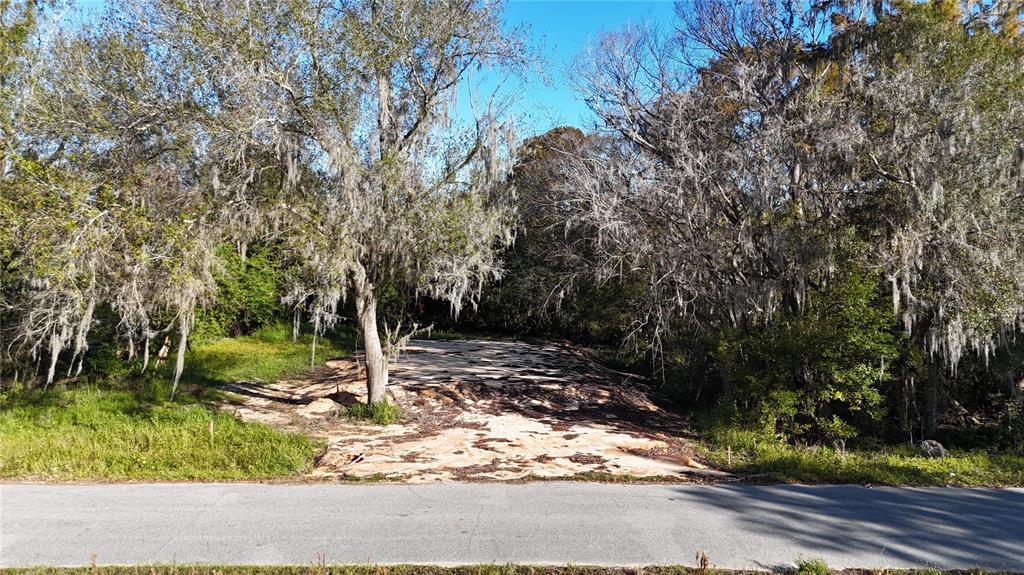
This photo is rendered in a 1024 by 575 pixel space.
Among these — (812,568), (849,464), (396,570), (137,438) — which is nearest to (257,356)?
(137,438)

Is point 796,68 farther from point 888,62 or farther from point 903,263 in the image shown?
point 903,263

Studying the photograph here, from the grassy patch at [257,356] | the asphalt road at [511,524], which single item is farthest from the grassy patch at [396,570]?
the grassy patch at [257,356]

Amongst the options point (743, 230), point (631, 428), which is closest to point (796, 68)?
point (743, 230)

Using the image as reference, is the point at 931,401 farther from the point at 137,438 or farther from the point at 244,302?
the point at 244,302

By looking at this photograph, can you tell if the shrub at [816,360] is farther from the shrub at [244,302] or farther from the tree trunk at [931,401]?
the shrub at [244,302]

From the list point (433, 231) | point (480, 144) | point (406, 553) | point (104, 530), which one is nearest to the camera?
point (406, 553)

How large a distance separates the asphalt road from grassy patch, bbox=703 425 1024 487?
1.44 feet

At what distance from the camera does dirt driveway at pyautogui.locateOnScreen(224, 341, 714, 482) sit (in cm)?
807

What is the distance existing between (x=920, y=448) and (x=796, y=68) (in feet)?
23.5

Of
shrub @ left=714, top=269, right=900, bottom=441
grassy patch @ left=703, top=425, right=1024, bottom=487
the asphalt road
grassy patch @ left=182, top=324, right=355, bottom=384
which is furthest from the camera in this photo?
grassy patch @ left=182, top=324, right=355, bottom=384

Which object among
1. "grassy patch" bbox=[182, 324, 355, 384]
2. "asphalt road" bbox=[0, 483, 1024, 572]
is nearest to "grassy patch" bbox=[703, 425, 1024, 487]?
"asphalt road" bbox=[0, 483, 1024, 572]

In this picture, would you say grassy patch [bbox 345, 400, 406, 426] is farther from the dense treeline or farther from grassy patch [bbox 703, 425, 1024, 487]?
grassy patch [bbox 703, 425, 1024, 487]

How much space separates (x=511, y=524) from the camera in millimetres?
5668

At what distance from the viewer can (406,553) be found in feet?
16.4
